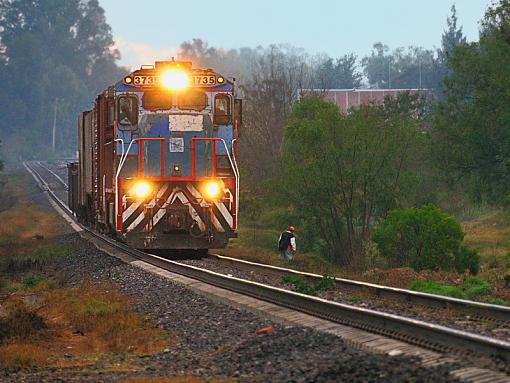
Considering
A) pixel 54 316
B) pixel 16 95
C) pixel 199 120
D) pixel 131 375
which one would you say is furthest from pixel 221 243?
pixel 16 95

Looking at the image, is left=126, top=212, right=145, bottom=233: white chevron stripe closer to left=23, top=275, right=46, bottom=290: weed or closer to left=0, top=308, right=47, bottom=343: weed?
left=23, top=275, right=46, bottom=290: weed

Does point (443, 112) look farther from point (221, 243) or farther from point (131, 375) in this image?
point (131, 375)

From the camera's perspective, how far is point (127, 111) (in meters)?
20.2

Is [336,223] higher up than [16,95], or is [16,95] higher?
[16,95]

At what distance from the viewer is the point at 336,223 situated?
132 ft

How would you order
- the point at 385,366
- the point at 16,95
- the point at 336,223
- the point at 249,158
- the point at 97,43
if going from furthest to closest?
the point at 97,43
the point at 16,95
the point at 249,158
the point at 336,223
the point at 385,366

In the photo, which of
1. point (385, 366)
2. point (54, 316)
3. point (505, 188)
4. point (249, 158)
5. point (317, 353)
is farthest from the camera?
point (249, 158)

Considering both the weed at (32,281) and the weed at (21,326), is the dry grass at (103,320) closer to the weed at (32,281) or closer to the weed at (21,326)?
the weed at (21,326)

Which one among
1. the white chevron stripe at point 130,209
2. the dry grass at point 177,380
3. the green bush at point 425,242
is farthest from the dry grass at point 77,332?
the green bush at point 425,242

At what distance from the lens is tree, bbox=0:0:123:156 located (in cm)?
14812

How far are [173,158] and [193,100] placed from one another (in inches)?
54.3

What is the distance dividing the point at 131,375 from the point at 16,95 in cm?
14432

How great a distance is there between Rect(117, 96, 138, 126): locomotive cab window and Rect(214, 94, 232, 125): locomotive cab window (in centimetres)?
170

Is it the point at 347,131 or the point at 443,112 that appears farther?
the point at 443,112
